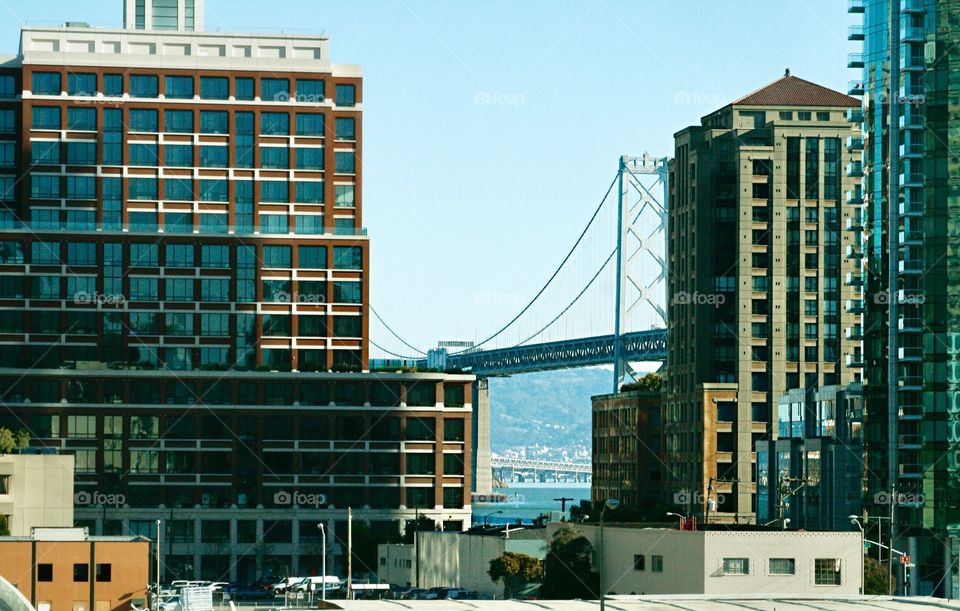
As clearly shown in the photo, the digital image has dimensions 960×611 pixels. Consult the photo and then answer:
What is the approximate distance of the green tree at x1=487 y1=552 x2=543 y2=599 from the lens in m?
140

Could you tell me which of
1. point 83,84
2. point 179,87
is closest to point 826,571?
point 179,87

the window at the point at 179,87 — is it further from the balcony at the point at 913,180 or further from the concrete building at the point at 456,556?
the balcony at the point at 913,180

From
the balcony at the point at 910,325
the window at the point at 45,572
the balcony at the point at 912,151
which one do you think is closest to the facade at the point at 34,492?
the window at the point at 45,572

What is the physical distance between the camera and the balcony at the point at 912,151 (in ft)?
489

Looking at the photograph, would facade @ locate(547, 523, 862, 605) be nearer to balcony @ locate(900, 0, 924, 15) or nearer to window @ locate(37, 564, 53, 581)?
window @ locate(37, 564, 53, 581)

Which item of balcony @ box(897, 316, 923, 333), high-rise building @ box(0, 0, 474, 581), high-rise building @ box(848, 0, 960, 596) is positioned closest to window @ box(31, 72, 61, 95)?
high-rise building @ box(0, 0, 474, 581)

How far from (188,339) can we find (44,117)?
2794 centimetres

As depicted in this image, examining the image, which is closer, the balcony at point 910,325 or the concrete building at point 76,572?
the concrete building at point 76,572

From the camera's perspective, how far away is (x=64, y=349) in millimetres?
192125

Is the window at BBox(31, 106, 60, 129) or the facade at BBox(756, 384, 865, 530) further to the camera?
the window at BBox(31, 106, 60, 129)

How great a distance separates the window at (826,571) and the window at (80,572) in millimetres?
47513

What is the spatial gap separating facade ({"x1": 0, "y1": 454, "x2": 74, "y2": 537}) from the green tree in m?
34.6

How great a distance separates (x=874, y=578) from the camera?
12731 centimetres

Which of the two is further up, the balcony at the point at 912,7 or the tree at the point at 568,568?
the balcony at the point at 912,7
